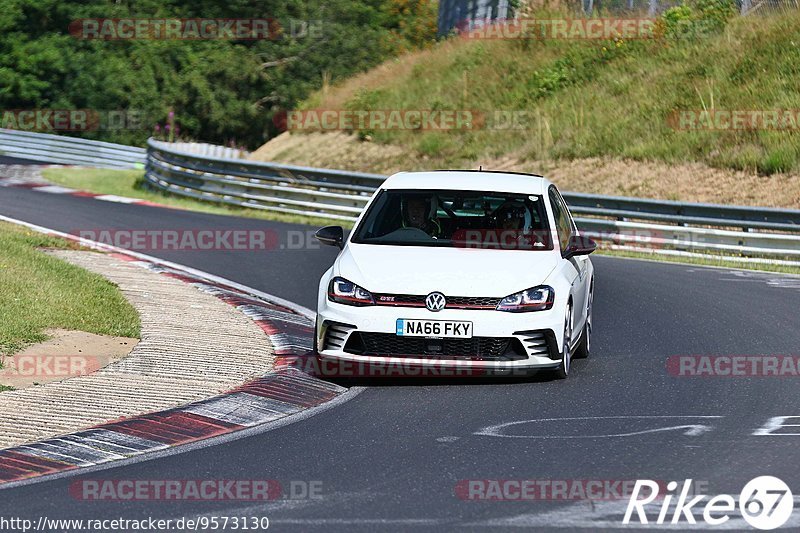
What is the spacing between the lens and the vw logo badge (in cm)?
961

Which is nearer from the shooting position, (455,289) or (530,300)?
(455,289)

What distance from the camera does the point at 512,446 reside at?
785 cm

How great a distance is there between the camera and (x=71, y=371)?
1004 centimetres

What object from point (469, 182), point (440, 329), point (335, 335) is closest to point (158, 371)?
point (335, 335)

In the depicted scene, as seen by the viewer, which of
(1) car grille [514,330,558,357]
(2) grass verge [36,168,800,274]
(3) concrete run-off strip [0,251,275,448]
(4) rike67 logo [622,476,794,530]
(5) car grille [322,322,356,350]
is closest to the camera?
(4) rike67 logo [622,476,794,530]

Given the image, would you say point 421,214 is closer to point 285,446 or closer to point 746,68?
point 285,446

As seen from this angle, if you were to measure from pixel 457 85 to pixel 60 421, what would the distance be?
27.6m

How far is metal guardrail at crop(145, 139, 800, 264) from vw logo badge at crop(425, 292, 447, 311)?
449 inches

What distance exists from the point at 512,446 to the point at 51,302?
6.12 m

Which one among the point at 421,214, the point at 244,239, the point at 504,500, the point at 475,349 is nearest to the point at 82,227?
the point at 244,239

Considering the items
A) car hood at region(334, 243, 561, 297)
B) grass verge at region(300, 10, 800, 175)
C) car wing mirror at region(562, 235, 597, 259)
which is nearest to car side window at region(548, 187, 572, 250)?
car wing mirror at region(562, 235, 597, 259)

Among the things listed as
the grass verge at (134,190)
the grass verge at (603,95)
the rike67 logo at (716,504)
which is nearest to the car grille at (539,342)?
the rike67 logo at (716,504)

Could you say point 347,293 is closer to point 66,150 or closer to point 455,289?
point 455,289

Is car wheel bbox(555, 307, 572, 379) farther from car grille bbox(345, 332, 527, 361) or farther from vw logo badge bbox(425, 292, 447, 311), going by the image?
vw logo badge bbox(425, 292, 447, 311)
